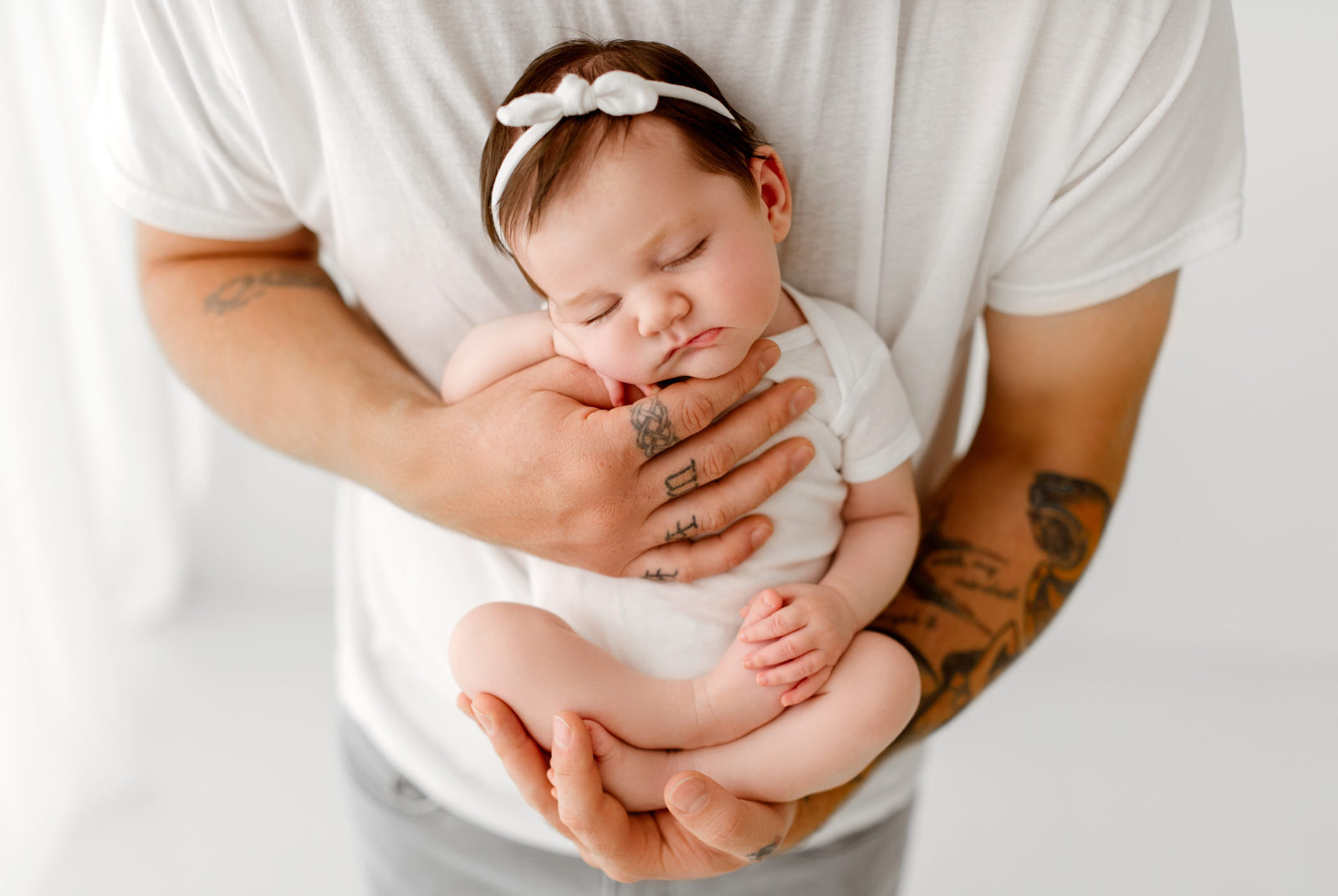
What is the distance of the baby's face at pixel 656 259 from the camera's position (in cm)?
94

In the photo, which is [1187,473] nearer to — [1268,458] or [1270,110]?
[1268,458]

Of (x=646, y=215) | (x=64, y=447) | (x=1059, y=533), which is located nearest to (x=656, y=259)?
(x=646, y=215)

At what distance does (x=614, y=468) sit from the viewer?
1.00 m

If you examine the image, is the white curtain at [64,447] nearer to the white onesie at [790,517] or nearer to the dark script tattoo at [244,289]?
the dark script tattoo at [244,289]

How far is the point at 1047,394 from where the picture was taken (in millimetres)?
1188

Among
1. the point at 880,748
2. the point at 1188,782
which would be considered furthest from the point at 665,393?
the point at 1188,782

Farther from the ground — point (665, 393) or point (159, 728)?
point (665, 393)

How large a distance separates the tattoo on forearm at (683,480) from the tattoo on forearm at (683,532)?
32mm

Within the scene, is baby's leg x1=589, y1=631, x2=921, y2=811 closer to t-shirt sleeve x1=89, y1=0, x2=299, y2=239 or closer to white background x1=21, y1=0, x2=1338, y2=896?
t-shirt sleeve x1=89, y1=0, x2=299, y2=239

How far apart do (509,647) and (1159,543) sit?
204 centimetres

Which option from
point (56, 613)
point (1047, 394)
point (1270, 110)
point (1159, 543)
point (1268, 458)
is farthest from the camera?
point (1159, 543)

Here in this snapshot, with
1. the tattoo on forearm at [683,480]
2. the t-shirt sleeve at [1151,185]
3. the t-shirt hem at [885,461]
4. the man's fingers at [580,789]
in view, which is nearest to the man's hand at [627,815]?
the man's fingers at [580,789]

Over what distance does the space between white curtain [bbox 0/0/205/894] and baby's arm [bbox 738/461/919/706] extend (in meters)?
1.59

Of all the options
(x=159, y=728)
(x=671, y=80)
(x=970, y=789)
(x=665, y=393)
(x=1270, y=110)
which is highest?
(x=671, y=80)
